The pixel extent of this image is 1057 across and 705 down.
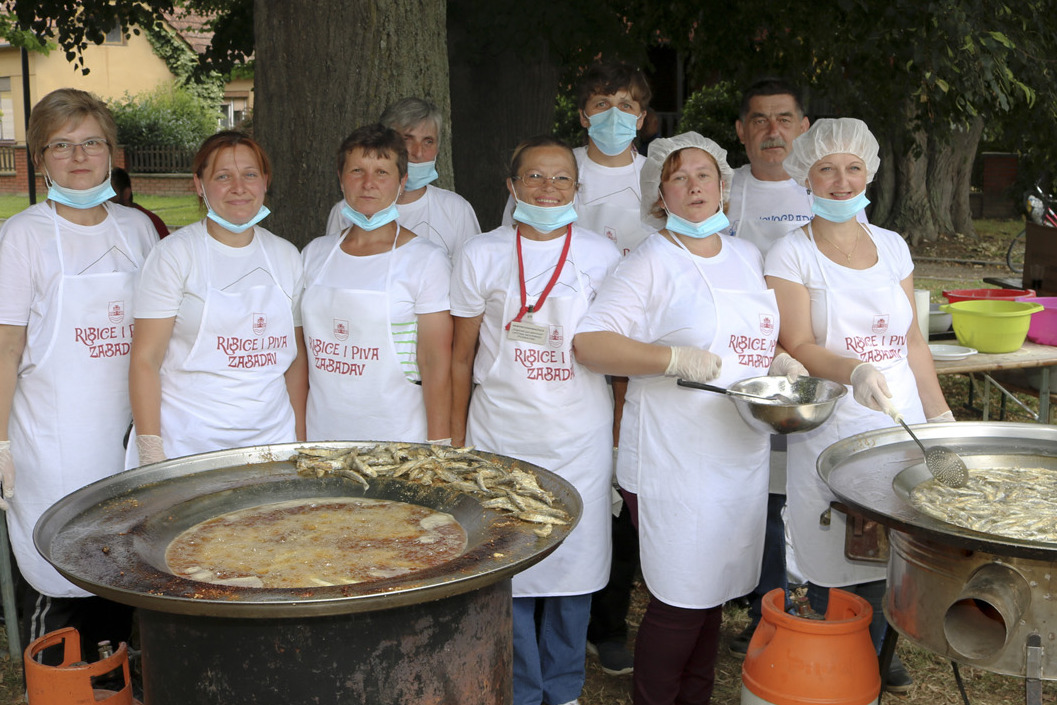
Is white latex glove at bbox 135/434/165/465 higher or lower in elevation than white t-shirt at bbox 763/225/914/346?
lower

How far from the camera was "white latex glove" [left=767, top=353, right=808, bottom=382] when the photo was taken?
342 centimetres

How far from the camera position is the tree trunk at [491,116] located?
27.6 ft

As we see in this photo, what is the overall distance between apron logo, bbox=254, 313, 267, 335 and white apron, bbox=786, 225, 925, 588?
6.08 feet

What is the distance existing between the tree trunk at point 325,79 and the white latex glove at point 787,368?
2259 millimetres

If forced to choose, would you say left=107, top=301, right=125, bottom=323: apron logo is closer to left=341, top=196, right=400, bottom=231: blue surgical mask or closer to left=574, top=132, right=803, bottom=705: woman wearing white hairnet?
left=341, top=196, right=400, bottom=231: blue surgical mask

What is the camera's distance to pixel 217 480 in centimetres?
296

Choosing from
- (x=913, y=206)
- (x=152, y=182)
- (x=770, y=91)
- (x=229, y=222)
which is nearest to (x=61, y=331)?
(x=229, y=222)

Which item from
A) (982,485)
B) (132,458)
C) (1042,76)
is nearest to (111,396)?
(132,458)

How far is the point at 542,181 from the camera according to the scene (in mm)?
3598

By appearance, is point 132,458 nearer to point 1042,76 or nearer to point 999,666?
point 999,666

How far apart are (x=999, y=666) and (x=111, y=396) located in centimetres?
288

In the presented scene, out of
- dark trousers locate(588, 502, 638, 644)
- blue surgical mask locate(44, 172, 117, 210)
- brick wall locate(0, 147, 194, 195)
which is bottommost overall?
dark trousers locate(588, 502, 638, 644)

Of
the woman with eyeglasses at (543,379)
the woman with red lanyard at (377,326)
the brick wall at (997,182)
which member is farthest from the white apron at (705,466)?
the brick wall at (997,182)

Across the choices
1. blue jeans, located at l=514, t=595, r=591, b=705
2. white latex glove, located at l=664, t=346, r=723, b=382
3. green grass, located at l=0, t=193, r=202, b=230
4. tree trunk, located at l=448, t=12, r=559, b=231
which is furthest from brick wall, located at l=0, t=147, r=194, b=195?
white latex glove, located at l=664, t=346, r=723, b=382
